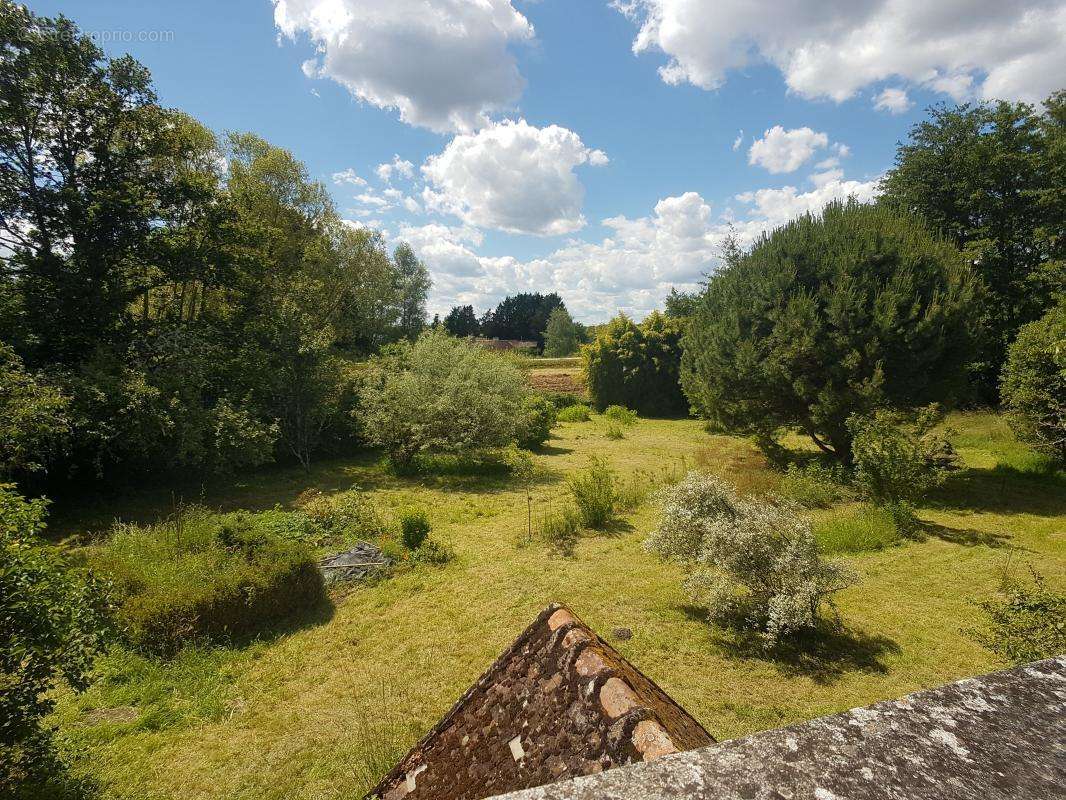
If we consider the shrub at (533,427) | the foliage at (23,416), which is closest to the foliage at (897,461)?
the shrub at (533,427)

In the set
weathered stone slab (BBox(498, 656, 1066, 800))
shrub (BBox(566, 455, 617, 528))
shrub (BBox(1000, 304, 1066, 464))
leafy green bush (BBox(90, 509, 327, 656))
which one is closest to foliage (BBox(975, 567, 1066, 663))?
weathered stone slab (BBox(498, 656, 1066, 800))

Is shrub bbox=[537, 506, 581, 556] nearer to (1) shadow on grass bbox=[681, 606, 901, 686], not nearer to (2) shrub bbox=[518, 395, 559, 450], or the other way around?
(1) shadow on grass bbox=[681, 606, 901, 686]

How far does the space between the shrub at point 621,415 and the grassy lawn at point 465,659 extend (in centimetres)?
1652

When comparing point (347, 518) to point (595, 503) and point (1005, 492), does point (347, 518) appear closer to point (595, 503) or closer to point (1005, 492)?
point (595, 503)

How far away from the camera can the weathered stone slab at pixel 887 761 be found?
965 mm

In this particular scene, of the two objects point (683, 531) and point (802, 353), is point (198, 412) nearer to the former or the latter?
point (683, 531)

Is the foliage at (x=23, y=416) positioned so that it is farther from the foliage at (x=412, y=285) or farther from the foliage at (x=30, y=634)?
the foliage at (x=412, y=285)

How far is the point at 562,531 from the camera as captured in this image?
10.8m

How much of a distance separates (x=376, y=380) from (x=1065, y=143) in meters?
30.2


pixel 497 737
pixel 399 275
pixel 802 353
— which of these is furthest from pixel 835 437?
pixel 399 275

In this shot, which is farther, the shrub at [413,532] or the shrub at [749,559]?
the shrub at [413,532]

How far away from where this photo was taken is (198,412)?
13180 mm

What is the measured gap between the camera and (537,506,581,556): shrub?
34.1 feet

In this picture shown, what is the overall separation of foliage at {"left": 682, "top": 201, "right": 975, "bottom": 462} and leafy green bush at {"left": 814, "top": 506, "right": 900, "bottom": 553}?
3505 millimetres
